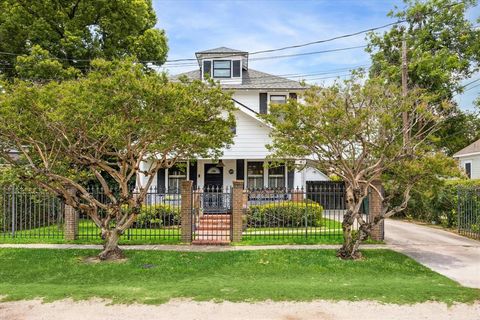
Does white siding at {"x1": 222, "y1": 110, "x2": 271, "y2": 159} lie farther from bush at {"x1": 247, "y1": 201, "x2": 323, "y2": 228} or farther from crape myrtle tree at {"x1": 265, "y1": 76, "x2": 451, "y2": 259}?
crape myrtle tree at {"x1": 265, "y1": 76, "x2": 451, "y2": 259}

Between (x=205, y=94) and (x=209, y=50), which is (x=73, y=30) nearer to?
(x=209, y=50)

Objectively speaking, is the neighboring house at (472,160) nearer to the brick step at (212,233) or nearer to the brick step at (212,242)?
the brick step at (212,233)

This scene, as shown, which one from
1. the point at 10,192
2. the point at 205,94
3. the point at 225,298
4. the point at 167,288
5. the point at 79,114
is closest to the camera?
the point at 225,298

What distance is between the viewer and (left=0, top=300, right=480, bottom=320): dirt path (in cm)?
Result: 632

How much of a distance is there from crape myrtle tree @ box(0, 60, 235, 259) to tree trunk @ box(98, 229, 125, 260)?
0.09ft

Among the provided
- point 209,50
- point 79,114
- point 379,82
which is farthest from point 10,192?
point 209,50

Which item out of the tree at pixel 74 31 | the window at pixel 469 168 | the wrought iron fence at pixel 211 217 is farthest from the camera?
the window at pixel 469 168

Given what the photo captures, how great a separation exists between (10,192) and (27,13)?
416 inches

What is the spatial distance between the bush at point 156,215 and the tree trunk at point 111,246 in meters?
5.03

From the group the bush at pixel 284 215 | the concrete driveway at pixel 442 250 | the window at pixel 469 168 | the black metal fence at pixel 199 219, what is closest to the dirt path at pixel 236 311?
the concrete driveway at pixel 442 250

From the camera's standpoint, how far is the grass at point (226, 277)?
24.3 ft

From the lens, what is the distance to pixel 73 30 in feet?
68.9

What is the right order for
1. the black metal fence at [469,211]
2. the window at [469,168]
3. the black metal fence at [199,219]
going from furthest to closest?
the window at [469,168] → the black metal fence at [199,219] → the black metal fence at [469,211]

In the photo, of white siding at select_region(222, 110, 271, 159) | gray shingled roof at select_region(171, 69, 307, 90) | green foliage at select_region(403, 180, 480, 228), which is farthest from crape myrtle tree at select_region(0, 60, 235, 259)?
gray shingled roof at select_region(171, 69, 307, 90)
